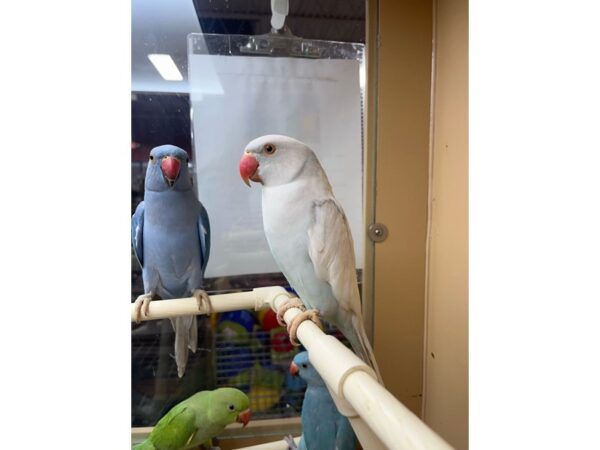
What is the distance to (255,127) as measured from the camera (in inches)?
31.0

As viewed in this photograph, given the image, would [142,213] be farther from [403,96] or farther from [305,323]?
[403,96]

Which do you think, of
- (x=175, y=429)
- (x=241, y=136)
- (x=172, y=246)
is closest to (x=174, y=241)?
(x=172, y=246)

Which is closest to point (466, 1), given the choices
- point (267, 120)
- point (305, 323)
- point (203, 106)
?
point (267, 120)

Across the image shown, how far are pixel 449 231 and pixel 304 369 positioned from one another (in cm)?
39

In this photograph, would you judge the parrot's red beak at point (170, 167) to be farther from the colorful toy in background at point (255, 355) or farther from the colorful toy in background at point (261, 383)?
the colorful toy in background at point (261, 383)

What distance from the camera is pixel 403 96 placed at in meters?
0.81

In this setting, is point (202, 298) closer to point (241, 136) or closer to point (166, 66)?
point (241, 136)

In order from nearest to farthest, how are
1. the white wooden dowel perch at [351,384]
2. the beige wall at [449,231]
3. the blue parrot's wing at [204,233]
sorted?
the white wooden dowel perch at [351,384], the beige wall at [449,231], the blue parrot's wing at [204,233]

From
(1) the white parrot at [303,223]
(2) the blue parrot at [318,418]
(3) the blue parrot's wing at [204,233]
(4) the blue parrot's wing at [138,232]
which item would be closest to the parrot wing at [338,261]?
(1) the white parrot at [303,223]

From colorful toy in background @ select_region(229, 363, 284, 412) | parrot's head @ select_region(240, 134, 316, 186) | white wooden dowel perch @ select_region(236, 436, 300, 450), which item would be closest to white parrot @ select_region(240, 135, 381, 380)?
parrot's head @ select_region(240, 134, 316, 186)

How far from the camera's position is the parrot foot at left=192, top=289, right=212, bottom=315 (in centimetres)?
82

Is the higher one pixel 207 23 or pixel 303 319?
pixel 207 23

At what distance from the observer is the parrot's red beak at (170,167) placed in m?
0.75

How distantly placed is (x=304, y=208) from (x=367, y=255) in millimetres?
178
